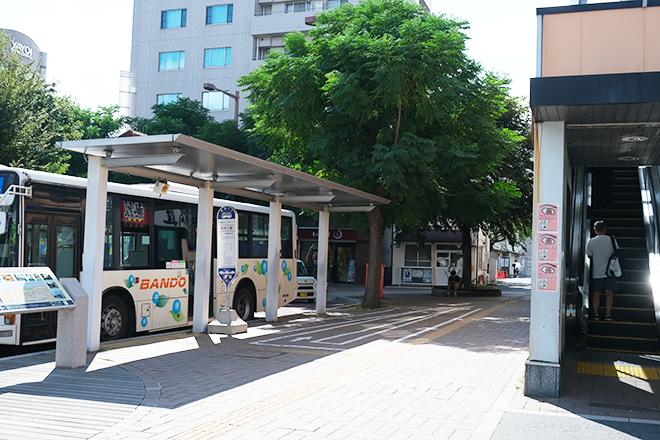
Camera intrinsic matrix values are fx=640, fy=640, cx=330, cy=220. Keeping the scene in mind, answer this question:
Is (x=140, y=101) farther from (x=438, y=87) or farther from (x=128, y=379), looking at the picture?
(x=128, y=379)

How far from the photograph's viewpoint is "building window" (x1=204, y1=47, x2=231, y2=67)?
1794 inches

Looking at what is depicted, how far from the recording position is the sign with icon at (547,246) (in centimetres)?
748

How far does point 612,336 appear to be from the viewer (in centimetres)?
1103

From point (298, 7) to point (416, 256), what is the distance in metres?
19.7

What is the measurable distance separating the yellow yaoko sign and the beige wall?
21.5ft

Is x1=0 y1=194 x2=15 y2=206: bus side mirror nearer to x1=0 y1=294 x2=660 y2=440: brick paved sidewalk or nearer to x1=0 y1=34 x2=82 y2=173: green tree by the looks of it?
x1=0 y1=294 x2=660 y2=440: brick paved sidewalk

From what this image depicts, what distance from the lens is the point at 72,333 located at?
8297 mm

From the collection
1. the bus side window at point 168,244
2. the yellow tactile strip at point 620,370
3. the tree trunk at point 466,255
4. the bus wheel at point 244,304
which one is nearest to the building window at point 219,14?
the tree trunk at point 466,255

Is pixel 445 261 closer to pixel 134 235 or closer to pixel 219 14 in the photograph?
pixel 219 14

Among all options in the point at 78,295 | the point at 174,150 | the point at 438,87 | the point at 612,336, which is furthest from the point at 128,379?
the point at 438,87

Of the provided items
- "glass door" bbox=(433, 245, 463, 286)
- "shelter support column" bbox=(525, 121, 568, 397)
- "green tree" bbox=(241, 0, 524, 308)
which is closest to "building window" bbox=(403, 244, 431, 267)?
"glass door" bbox=(433, 245, 463, 286)

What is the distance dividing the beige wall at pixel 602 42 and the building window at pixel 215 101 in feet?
128

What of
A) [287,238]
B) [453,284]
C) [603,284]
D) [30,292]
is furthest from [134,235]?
[453,284]

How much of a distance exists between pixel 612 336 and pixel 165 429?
830cm
